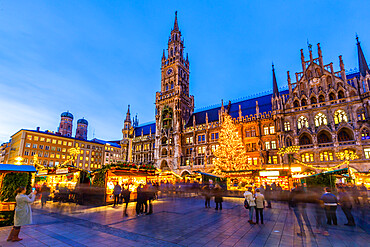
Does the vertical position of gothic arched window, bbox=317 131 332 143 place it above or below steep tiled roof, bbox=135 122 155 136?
below

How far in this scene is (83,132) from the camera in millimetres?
126312

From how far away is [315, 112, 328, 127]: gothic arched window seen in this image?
33562 millimetres

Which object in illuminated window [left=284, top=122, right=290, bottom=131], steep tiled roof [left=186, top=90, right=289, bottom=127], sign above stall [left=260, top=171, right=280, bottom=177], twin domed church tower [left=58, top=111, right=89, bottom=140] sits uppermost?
twin domed church tower [left=58, top=111, right=89, bottom=140]

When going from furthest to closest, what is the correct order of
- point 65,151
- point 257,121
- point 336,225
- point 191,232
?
point 65,151 → point 257,121 → point 336,225 → point 191,232

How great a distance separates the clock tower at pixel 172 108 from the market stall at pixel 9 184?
39.5 meters

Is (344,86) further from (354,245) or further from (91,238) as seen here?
(91,238)

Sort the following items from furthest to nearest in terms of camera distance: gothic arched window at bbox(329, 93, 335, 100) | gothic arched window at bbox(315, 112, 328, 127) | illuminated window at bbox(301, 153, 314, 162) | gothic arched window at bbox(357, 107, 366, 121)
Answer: gothic arched window at bbox(329, 93, 335, 100), gothic arched window at bbox(315, 112, 328, 127), illuminated window at bbox(301, 153, 314, 162), gothic arched window at bbox(357, 107, 366, 121)

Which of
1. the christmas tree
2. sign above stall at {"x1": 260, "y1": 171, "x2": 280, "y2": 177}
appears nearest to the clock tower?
the christmas tree

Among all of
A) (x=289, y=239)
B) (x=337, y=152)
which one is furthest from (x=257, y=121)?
(x=289, y=239)

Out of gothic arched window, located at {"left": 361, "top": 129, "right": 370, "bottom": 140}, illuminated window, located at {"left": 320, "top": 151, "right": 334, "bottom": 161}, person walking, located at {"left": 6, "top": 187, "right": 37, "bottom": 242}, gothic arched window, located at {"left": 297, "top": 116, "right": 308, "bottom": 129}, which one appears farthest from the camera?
gothic arched window, located at {"left": 297, "top": 116, "right": 308, "bottom": 129}

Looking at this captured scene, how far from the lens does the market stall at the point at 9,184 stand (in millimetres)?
8852

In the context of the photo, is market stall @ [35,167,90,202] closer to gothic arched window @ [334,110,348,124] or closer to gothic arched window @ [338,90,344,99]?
gothic arched window @ [334,110,348,124]

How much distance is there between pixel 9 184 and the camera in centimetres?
929

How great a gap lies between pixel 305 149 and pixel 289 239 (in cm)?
3116
